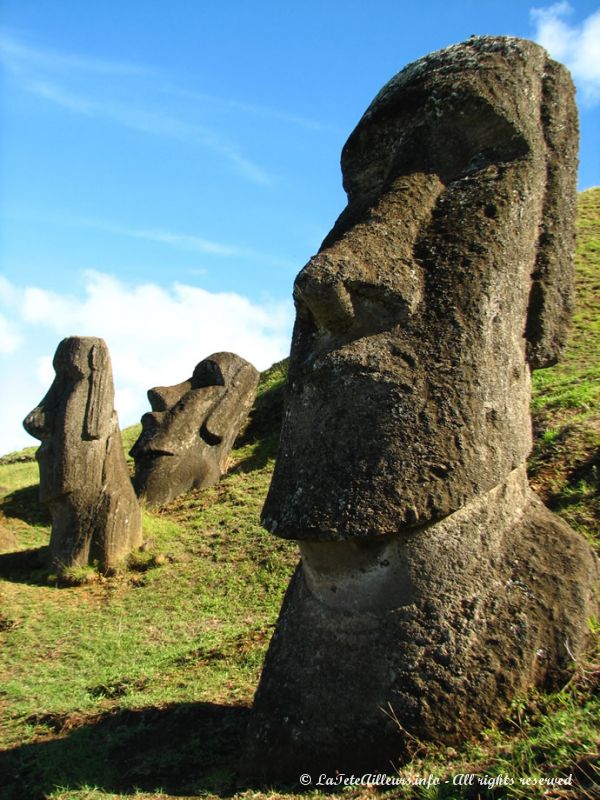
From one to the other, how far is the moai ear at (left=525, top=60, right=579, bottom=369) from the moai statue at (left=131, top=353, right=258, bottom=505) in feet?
28.1

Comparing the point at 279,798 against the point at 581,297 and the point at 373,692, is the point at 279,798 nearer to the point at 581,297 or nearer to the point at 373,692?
the point at 373,692

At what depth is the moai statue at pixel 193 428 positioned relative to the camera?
1203 cm

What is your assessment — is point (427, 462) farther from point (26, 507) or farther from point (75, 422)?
point (26, 507)

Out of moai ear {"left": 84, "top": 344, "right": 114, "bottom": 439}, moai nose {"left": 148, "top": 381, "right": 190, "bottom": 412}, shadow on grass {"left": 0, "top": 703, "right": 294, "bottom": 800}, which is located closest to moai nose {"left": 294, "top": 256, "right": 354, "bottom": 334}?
shadow on grass {"left": 0, "top": 703, "right": 294, "bottom": 800}

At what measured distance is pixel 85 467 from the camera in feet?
32.1

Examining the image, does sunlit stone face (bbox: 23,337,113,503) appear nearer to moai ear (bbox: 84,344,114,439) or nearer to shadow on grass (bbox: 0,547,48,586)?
moai ear (bbox: 84,344,114,439)

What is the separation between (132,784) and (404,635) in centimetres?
135

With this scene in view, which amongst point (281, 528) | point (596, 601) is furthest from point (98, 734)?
point (596, 601)

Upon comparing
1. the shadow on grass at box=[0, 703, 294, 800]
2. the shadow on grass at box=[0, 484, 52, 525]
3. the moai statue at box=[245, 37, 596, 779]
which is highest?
the moai statue at box=[245, 37, 596, 779]

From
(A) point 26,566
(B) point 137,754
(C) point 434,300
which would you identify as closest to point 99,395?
(A) point 26,566

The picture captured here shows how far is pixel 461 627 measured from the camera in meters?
3.32

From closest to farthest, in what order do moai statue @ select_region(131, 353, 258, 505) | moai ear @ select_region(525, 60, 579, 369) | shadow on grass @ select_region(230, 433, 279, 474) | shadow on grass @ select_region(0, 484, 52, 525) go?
moai ear @ select_region(525, 60, 579, 369) < moai statue @ select_region(131, 353, 258, 505) < shadow on grass @ select_region(0, 484, 52, 525) < shadow on grass @ select_region(230, 433, 279, 474)

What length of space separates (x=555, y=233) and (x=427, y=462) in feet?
4.72

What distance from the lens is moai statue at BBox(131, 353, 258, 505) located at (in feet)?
39.5
